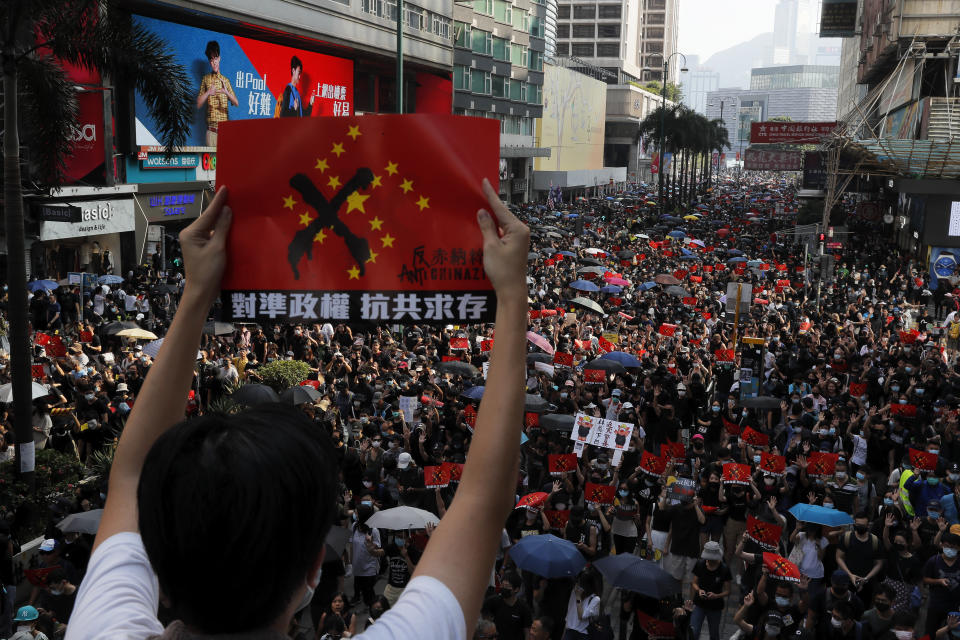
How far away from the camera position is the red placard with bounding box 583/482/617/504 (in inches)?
425

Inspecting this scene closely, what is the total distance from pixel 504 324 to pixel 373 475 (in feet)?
34.7

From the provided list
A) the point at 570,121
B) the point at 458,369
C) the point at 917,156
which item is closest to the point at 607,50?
the point at 570,121

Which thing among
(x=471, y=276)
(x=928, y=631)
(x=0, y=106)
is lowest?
(x=928, y=631)

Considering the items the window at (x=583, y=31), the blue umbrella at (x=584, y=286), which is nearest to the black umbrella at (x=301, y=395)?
the blue umbrella at (x=584, y=286)

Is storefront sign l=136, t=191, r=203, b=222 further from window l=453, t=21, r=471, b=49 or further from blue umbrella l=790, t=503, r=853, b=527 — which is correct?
blue umbrella l=790, t=503, r=853, b=527

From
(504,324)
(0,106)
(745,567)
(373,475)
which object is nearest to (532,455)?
(373,475)

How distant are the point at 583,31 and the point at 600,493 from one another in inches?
5208

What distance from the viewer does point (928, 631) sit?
9.52m

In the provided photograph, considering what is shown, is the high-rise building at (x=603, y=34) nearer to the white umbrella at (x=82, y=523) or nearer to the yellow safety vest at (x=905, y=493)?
the yellow safety vest at (x=905, y=493)

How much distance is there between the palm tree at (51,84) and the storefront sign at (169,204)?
779 inches

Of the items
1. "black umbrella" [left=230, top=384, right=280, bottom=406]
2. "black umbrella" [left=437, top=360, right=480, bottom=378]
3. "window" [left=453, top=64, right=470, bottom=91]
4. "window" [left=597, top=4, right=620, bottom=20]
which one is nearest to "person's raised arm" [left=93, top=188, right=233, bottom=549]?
"black umbrella" [left=230, top=384, right=280, bottom=406]

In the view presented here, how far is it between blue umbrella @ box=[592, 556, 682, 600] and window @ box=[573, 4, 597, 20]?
132174 millimetres

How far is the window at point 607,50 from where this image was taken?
133m

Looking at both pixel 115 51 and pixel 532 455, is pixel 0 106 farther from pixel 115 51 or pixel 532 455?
pixel 532 455
